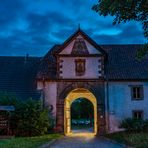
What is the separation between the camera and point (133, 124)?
1336 inches

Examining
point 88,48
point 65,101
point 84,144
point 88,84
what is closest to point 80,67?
point 88,84

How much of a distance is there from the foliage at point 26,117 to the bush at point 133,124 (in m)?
8.16

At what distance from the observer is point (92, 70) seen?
3669 centimetres

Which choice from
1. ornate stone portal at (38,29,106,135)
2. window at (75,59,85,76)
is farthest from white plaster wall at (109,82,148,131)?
window at (75,59,85,76)

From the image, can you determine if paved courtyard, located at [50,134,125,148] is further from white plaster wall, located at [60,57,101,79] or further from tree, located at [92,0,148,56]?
white plaster wall, located at [60,57,101,79]

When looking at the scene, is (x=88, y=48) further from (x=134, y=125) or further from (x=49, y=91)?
Result: (x=134, y=125)

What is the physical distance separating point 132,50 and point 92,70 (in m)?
7.59

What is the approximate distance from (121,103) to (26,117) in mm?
10557

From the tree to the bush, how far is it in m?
17.9

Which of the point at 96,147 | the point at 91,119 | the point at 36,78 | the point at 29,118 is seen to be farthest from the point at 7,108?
the point at 91,119

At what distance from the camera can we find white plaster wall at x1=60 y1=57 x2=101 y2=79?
3659cm

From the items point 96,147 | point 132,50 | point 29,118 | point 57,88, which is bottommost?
point 96,147

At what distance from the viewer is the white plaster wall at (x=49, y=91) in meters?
36.1

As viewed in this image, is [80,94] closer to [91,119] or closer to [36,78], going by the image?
[36,78]
